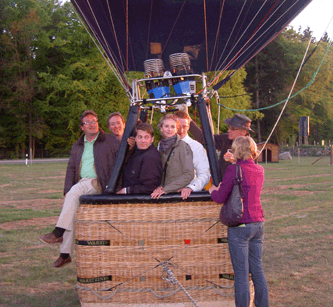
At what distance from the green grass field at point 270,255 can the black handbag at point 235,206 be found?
1.15m

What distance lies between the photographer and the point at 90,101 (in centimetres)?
2911

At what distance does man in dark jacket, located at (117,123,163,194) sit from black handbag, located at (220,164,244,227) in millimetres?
701

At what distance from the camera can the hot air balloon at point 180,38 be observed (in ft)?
12.7

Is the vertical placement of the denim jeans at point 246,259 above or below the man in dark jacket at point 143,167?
below

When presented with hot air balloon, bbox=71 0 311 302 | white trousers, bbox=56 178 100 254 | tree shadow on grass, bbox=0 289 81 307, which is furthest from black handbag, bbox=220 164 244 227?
tree shadow on grass, bbox=0 289 81 307

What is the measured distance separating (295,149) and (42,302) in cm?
4005

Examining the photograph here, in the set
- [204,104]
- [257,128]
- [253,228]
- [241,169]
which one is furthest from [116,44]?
[257,128]

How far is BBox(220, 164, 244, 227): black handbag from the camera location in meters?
2.94

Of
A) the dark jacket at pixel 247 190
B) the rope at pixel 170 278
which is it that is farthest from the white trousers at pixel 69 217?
the dark jacket at pixel 247 190

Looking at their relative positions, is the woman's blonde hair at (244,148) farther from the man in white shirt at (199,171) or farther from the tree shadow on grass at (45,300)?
the tree shadow on grass at (45,300)

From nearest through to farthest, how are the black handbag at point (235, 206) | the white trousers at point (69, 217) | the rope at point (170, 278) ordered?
the black handbag at point (235, 206)
the rope at point (170, 278)
the white trousers at point (69, 217)

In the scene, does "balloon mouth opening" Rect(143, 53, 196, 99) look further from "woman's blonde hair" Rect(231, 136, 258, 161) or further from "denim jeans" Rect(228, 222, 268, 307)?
"denim jeans" Rect(228, 222, 268, 307)

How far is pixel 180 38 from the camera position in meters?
4.42

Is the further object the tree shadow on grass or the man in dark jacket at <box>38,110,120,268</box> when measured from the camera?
the man in dark jacket at <box>38,110,120,268</box>
